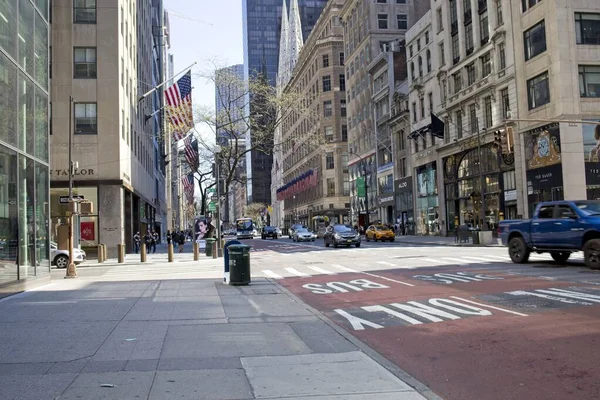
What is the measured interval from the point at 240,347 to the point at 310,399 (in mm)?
2728

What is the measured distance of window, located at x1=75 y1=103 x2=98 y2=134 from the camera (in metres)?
35.5

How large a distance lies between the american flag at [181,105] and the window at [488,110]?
939 inches

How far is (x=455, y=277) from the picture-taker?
52.9 ft

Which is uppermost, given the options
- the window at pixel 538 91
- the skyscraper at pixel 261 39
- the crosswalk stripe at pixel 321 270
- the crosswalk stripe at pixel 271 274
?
the skyscraper at pixel 261 39

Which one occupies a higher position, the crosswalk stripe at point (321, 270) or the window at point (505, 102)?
the window at point (505, 102)

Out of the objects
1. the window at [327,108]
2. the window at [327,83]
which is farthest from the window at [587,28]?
the window at [327,83]

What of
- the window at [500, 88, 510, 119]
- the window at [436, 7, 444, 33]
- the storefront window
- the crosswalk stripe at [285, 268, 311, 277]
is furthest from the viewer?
the window at [436, 7, 444, 33]

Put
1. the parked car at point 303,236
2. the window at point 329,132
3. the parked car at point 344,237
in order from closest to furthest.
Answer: the parked car at point 344,237 → the parked car at point 303,236 → the window at point 329,132

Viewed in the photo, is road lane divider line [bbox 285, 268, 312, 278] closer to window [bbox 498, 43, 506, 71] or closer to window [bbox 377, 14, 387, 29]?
window [bbox 498, 43, 506, 71]

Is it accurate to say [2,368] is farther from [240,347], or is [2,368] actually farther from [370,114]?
[370,114]

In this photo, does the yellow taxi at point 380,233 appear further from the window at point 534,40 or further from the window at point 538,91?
the window at point 534,40

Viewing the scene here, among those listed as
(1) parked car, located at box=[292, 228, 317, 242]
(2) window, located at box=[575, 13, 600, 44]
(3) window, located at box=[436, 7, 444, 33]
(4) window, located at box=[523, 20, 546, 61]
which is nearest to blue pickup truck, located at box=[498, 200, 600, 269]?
(2) window, located at box=[575, 13, 600, 44]

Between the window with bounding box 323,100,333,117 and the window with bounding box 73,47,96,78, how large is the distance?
6734 centimetres

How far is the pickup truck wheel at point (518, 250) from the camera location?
19500 mm
